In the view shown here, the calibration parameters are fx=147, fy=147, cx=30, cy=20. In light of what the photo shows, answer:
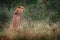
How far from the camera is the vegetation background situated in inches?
76.8

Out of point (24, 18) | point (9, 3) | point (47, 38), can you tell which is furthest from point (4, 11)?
point (47, 38)

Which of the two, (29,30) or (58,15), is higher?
(58,15)

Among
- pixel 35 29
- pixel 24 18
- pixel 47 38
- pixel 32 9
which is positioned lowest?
pixel 47 38

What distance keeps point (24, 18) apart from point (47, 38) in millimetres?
409

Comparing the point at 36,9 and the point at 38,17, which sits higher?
the point at 36,9

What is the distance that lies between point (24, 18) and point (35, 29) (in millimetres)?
209

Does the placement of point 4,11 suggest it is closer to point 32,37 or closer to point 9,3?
point 9,3

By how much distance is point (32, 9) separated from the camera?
6.49ft

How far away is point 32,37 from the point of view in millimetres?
1983

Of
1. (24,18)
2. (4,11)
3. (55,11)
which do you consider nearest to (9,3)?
(4,11)

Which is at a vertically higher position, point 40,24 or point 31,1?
point 31,1

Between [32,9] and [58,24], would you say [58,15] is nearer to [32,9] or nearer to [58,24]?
[58,24]

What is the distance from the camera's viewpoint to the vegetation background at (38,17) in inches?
76.8

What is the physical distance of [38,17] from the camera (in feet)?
6.46
